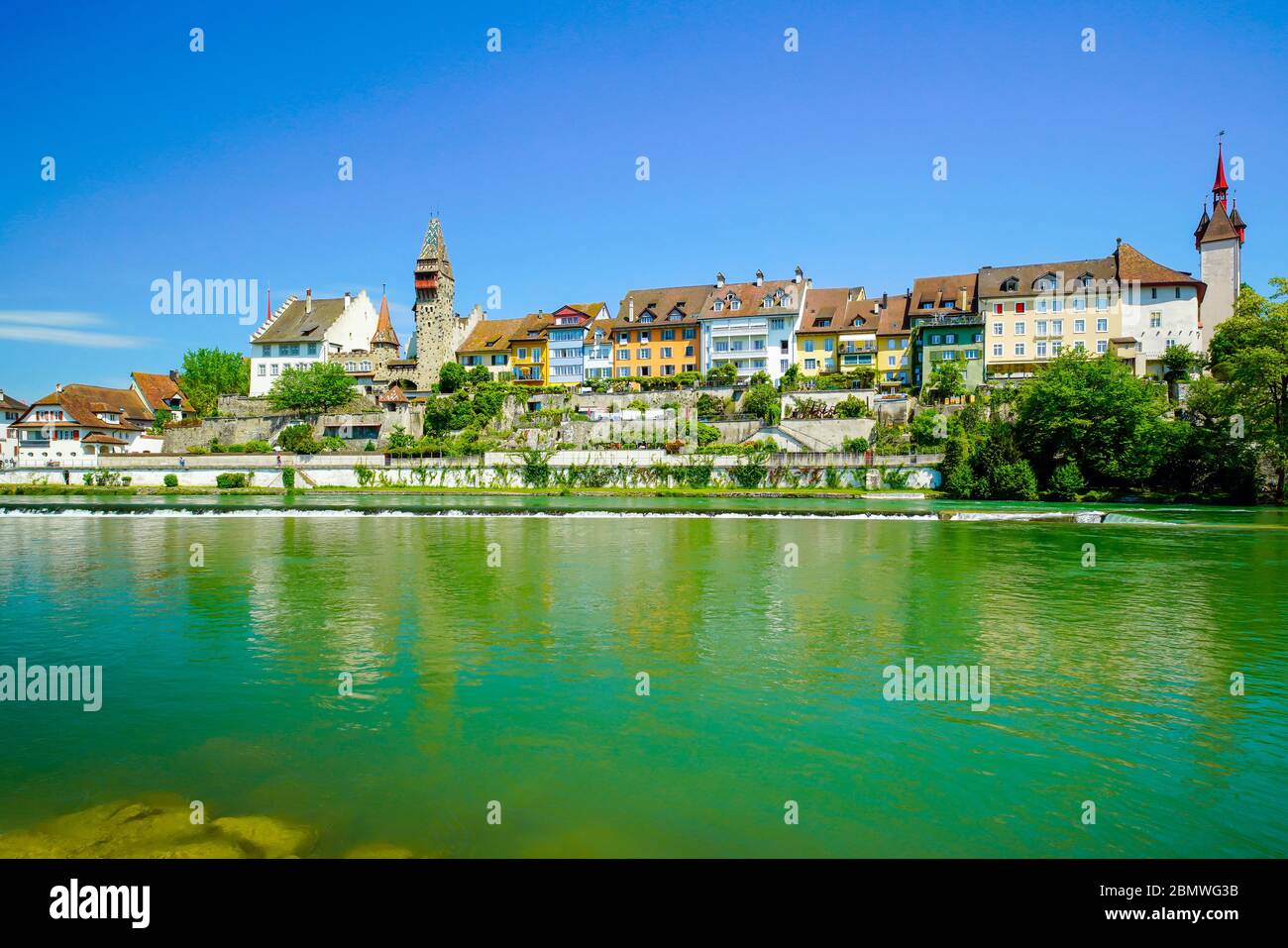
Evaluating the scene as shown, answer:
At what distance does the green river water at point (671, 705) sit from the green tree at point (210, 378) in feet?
263

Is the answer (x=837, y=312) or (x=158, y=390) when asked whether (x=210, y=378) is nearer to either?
(x=158, y=390)

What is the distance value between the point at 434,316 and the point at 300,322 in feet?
55.0

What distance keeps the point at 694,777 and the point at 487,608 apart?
10.00 meters

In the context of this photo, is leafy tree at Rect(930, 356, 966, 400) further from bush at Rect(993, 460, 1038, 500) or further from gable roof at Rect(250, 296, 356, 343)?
gable roof at Rect(250, 296, 356, 343)

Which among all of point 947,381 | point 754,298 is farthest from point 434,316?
point 947,381

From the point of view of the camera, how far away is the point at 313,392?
253 feet

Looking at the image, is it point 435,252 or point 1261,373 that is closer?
point 1261,373

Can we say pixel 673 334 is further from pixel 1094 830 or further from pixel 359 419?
pixel 1094 830
